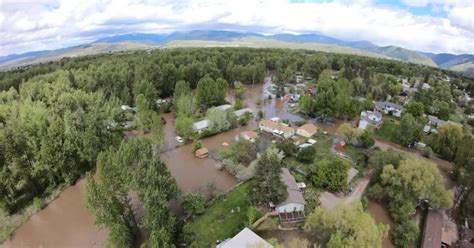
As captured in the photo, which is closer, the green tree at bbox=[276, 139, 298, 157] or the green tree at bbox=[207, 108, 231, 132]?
the green tree at bbox=[276, 139, 298, 157]

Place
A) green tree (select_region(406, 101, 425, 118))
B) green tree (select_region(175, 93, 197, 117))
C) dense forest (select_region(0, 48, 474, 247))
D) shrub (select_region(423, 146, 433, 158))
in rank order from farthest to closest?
green tree (select_region(406, 101, 425, 118)) → green tree (select_region(175, 93, 197, 117)) → shrub (select_region(423, 146, 433, 158)) → dense forest (select_region(0, 48, 474, 247))

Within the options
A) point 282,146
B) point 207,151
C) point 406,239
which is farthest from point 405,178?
point 207,151

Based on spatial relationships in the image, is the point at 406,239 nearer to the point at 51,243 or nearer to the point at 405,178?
the point at 405,178

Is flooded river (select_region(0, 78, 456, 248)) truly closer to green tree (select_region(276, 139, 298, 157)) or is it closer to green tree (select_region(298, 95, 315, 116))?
green tree (select_region(276, 139, 298, 157))

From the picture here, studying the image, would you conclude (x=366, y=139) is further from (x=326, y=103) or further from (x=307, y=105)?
(x=307, y=105)

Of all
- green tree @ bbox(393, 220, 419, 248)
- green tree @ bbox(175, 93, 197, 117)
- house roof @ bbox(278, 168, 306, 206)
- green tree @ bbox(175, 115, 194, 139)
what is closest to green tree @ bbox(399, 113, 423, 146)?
green tree @ bbox(393, 220, 419, 248)

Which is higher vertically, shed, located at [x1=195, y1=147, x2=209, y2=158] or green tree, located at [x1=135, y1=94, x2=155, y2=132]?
green tree, located at [x1=135, y1=94, x2=155, y2=132]

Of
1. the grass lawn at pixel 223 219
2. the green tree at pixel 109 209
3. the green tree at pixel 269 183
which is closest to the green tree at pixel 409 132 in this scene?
the green tree at pixel 269 183
